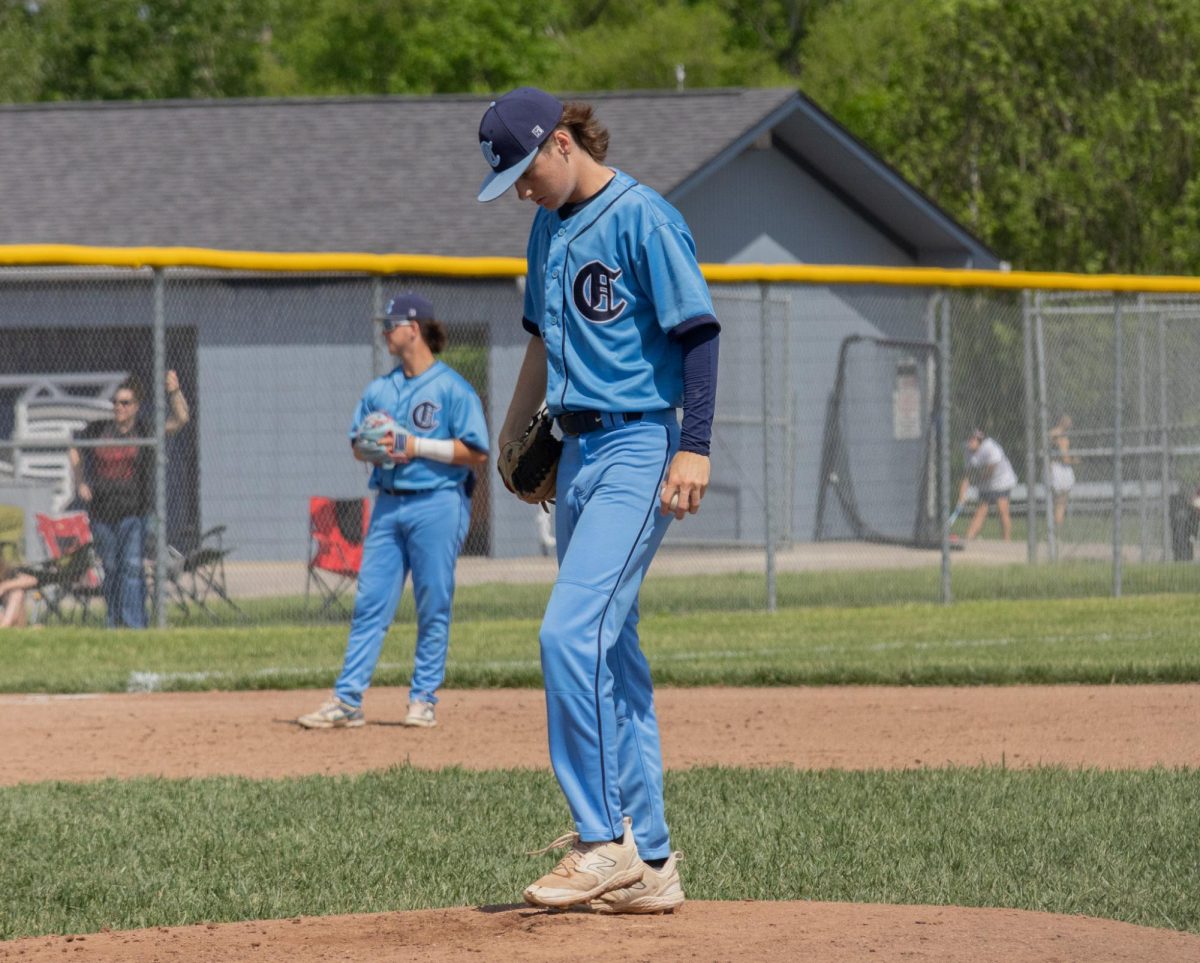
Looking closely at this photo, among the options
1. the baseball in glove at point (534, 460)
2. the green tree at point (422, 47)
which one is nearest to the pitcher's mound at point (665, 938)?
the baseball in glove at point (534, 460)

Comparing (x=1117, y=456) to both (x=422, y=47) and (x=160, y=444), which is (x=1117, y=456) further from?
(x=422, y=47)

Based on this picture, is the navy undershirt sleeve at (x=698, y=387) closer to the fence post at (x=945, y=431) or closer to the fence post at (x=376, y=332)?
the fence post at (x=376, y=332)

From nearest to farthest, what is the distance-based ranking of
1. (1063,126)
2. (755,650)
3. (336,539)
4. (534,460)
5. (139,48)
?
(534,460) < (755,650) < (336,539) < (1063,126) < (139,48)

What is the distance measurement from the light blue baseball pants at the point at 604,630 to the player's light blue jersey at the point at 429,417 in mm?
3663

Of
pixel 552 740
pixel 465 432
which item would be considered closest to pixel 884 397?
pixel 465 432

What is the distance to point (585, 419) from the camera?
4.66 metres

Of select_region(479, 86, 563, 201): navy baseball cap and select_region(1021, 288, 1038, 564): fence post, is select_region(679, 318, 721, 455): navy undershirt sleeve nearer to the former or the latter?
select_region(479, 86, 563, 201): navy baseball cap

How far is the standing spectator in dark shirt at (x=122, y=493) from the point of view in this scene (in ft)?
39.7

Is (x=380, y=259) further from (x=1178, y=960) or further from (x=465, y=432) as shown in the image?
(x=1178, y=960)

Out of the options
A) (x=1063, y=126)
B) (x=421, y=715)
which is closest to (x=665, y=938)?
(x=421, y=715)

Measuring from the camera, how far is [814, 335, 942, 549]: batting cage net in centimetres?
1394

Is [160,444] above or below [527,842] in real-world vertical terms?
above

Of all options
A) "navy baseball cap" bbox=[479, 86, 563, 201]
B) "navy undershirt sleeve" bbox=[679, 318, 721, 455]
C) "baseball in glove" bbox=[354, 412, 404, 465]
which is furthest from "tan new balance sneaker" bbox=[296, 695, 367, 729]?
"navy baseball cap" bbox=[479, 86, 563, 201]

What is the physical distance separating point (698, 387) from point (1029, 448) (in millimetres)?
9698
